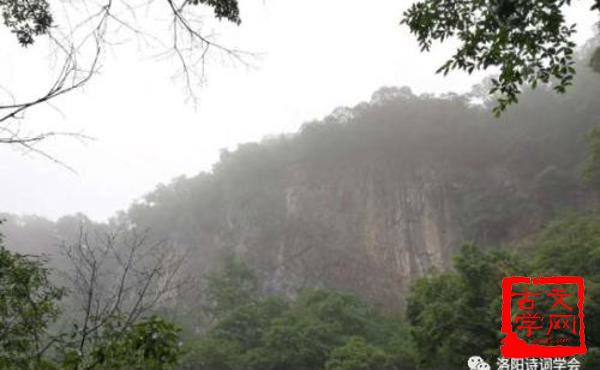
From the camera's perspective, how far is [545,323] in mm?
6078

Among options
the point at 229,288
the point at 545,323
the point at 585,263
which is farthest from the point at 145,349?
the point at 229,288

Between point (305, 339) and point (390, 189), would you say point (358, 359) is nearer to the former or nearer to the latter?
point (305, 339)

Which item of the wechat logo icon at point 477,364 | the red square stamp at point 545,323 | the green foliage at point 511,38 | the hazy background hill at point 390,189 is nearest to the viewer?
the green foliage at point 511,38

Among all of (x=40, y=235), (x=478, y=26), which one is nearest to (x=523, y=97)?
(x=478, y=26)

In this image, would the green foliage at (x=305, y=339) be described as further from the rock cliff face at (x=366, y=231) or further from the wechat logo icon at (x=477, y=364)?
the rock cliff face at (x=366, y=231)

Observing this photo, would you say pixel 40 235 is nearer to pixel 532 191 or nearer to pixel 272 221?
pixel 272 221

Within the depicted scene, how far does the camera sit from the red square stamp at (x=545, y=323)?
5.99m

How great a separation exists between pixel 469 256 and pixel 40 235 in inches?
1169

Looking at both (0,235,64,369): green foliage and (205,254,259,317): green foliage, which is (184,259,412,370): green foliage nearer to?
(205,254,259,317): green foliage

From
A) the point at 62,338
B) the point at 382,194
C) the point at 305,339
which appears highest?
the point at 382,194

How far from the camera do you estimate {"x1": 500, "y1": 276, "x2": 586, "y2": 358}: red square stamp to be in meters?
5.99

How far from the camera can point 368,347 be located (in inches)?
410

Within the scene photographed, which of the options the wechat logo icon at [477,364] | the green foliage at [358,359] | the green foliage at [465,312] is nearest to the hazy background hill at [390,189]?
the green foliage at [358,359]

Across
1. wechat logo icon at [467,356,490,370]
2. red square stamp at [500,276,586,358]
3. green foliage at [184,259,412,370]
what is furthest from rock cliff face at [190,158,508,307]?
red square stamp at [500,276,586,358]
